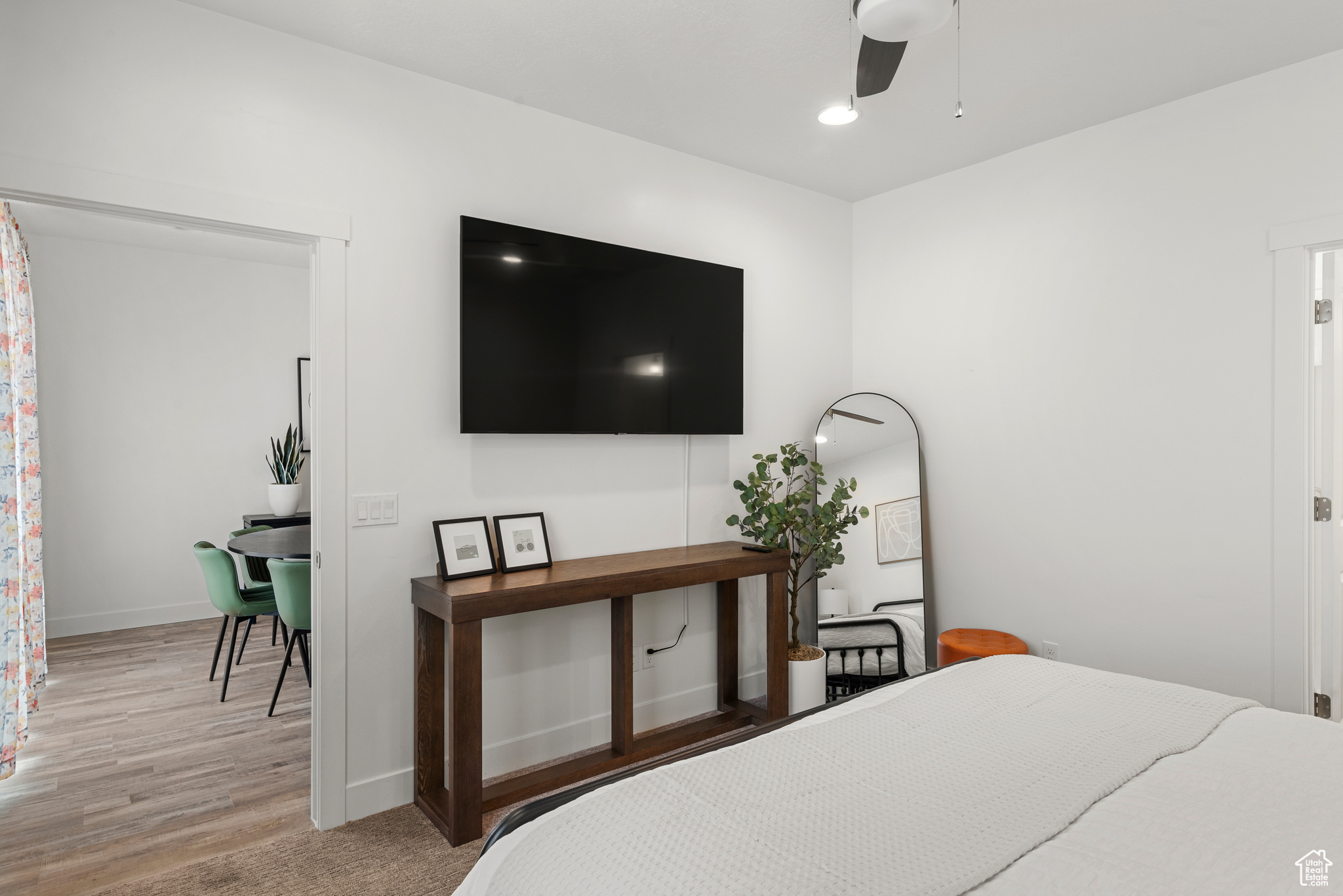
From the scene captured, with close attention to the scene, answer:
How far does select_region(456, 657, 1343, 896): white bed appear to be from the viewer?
1.06m

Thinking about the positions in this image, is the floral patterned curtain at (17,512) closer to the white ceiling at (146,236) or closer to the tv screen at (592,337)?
the white ceiling at (146,236)

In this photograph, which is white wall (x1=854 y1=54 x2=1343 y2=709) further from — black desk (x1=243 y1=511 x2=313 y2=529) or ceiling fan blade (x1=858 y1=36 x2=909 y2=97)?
black desk (x1=243 y1=511 x2=313 y2=529)

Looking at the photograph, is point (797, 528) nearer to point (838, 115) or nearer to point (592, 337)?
point (592, 337)

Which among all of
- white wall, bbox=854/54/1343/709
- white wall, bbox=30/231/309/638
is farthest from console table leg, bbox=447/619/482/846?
white wall, bbox=30/231/309/638

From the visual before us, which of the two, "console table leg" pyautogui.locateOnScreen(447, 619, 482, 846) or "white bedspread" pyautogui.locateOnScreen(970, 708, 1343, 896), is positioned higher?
"white bedspread" pyautogui.locateOnScreen(970, 708, 1343, 896)

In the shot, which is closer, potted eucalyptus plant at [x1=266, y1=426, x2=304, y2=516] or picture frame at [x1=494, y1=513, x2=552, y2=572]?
picture frame at [x1=494, y1=513, x2=552, y2=572]

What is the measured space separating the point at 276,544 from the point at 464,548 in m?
1.54

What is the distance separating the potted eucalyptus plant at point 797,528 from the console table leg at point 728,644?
0.27 meters

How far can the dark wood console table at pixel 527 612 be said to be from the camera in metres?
2.43

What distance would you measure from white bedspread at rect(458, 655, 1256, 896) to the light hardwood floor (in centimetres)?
185

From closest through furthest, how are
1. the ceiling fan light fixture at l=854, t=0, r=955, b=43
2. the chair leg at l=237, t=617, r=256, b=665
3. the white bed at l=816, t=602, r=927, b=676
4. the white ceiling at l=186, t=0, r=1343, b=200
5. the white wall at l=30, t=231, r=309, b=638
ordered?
the ceiling fan light fixture at l=854, t=0, r=955, b=43
the white ceiling at l=186, t=0, r=1343, b=200
the white bed at l=816, t=602, r=927, b=676
the chair leg at l=237, t=617, r=256, b=665
the white wall at l=30, t=231, r=309, b=638

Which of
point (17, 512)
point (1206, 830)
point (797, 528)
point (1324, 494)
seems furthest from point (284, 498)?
point (1324, 494)

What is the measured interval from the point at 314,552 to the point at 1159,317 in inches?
135

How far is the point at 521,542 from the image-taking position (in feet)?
9.52
